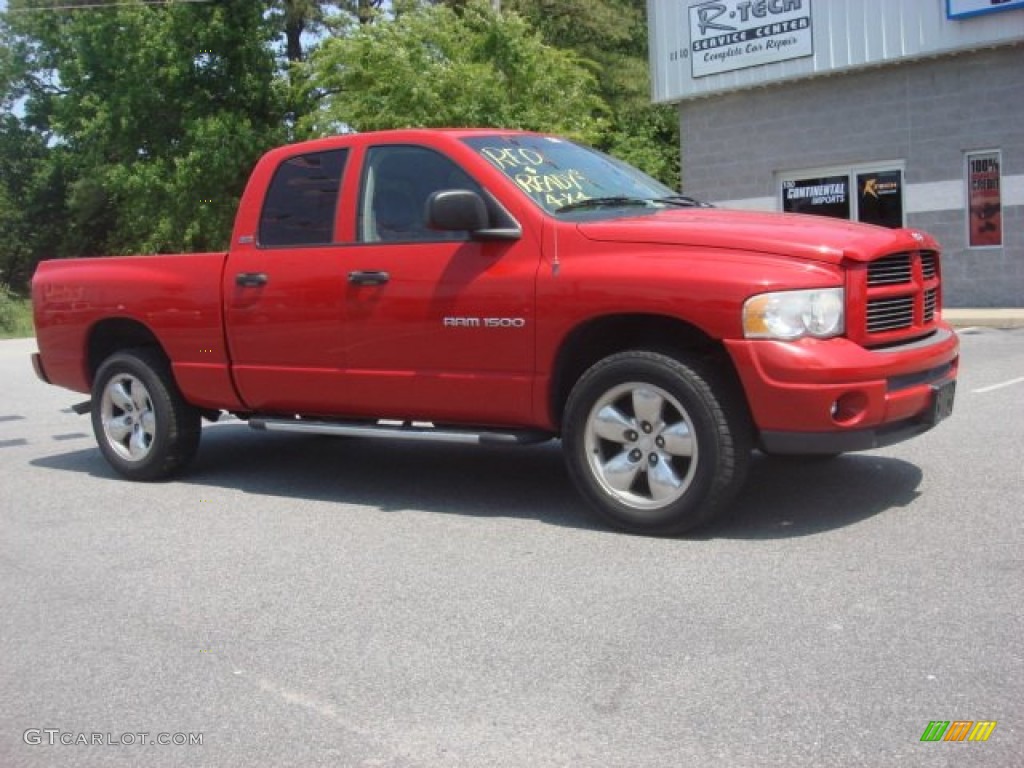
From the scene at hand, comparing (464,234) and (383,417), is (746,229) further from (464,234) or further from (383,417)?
(383,417)

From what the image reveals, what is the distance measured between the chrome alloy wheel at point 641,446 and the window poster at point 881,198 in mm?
14501

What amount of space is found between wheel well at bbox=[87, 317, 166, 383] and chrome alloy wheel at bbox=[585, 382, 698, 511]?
328 centimetres

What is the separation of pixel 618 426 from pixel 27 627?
2661 millimetres

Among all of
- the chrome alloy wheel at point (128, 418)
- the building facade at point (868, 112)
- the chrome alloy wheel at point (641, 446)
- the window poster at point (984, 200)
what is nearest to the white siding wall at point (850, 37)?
the building facade at point (868, 112)

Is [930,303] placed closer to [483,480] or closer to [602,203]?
[602,203]

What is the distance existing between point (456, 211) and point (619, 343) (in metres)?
1.03

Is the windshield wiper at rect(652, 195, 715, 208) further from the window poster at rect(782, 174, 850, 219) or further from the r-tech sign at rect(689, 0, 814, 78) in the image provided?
the r-tech sign at rect(689, 0, 814, 78)

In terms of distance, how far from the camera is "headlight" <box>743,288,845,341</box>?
476 cm

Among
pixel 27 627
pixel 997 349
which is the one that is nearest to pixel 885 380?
pixel 27 627

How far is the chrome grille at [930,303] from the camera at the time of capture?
553 cm

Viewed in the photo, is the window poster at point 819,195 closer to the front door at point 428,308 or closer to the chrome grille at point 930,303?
the chrome grille at point 930,303

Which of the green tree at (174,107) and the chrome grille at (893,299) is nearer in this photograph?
the chrome grille at (893,299)

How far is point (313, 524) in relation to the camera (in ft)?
19.3

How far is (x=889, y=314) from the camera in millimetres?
5133
